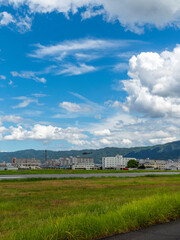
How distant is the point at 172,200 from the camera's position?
1314 cm

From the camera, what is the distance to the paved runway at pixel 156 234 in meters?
8.44

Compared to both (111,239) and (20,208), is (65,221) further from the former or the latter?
(20,208)

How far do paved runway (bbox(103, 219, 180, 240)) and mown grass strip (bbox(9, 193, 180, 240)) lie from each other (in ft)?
1.42

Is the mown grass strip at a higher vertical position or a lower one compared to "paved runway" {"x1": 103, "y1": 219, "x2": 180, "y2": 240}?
higher

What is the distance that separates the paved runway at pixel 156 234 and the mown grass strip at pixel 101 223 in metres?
0.43

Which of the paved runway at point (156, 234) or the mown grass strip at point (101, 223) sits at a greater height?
the mown grass strip at point (101, 223)

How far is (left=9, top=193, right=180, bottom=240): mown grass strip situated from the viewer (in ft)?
26.3

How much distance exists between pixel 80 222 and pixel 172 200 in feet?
19.8

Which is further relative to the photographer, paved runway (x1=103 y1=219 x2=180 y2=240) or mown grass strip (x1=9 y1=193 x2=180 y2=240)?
paved runway (x1=103 y1=219 x2=180 y2=240)

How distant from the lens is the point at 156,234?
29.4 ft

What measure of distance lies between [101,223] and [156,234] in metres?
1.88

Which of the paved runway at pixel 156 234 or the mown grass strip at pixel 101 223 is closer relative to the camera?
the mown grass strip at pixel 101 223

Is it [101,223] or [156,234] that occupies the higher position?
[101,223]

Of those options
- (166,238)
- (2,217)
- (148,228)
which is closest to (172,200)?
(148,228)
